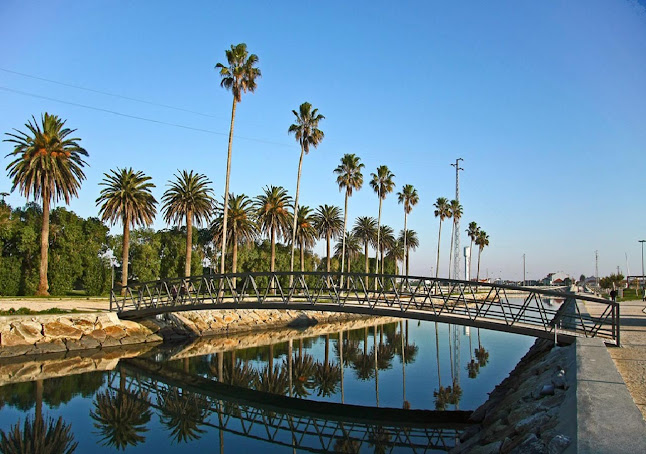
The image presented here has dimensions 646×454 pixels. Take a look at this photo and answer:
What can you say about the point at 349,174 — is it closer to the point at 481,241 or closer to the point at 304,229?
the point at 304,229

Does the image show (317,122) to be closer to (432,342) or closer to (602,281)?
(432,342)

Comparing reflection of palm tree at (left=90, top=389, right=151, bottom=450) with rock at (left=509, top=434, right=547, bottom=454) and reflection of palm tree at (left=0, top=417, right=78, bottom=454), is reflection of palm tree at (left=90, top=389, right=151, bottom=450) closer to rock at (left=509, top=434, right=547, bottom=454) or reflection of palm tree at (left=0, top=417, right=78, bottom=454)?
reflection of palm tree at (left=0, top=417, right=78, bottom=454)

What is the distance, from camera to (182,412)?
1850cm

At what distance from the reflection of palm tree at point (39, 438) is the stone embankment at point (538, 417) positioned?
11.7 metres

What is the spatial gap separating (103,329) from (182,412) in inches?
583

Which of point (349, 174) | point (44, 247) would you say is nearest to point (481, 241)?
point (349, 174)

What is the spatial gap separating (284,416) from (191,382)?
6913mm

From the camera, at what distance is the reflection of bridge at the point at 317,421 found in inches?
598

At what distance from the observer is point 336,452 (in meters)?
14.4

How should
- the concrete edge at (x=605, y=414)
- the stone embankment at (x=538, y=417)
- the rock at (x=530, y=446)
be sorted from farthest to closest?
the stone embankment at (x=538, y=417) < the rock at (x=530, y=446) < the concrete edge at (x=605, y=414)

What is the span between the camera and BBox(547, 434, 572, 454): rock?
6.96m

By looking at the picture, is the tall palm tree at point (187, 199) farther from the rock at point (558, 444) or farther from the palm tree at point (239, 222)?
the rock at point (558, 444)

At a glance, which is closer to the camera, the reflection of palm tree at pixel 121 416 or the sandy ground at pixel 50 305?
the reflection of palm tree at pixel 121 416

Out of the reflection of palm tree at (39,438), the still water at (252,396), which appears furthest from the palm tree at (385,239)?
the reflection of palm tree at (39,438)
